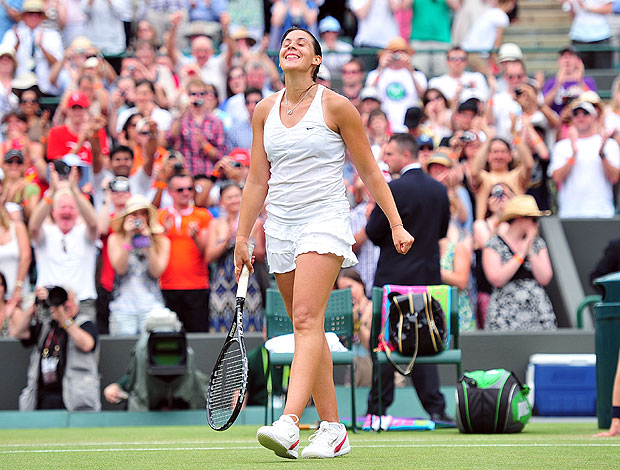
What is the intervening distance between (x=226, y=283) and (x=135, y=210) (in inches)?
45.1

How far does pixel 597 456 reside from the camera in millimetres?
6027

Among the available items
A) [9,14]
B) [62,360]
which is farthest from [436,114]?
[9,14]

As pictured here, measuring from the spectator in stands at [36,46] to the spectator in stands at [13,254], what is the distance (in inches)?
158

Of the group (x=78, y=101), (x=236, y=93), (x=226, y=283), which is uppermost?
(x=236, y=93)

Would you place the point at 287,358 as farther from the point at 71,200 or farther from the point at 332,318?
the point at 71,200

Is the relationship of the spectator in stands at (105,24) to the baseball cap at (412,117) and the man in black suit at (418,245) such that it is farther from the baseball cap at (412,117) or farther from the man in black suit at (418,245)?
the man in black suit at (418,245)

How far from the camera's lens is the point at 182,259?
466 inches

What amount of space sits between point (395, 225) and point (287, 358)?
293 cm

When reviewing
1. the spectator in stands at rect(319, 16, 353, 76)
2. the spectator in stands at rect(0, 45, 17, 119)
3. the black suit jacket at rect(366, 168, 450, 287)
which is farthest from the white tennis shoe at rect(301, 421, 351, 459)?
the spectator in stands at rect(319, 16, 353, 76)

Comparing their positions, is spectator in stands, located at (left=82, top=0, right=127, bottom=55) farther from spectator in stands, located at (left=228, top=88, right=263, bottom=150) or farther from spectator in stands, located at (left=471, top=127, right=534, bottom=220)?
spectator in stands, located at (left=471, top=127, right=534, bottom=220)

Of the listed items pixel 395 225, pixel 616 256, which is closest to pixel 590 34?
pixel 616 256

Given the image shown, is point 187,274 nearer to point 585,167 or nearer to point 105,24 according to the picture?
point 585,167

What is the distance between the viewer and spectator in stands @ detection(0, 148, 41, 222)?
12344mm

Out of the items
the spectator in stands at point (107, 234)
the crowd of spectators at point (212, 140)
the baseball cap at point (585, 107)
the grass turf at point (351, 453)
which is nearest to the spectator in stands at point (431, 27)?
the crowd of spectators at point (212, 140)
